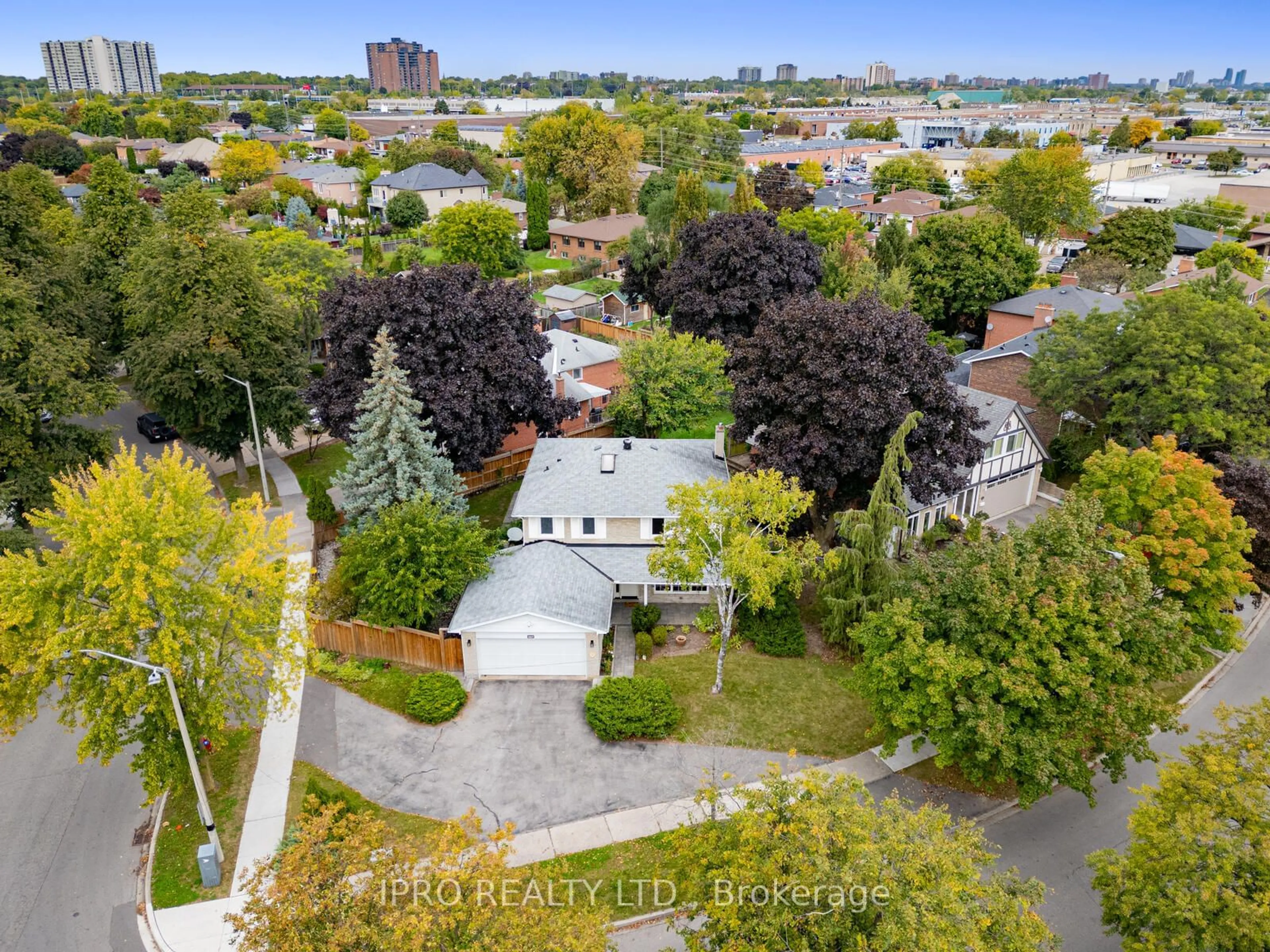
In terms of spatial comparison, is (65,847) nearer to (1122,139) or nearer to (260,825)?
(260,825)

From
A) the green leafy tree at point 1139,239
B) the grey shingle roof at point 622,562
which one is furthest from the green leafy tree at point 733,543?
the green leafy tree at point 1139,239

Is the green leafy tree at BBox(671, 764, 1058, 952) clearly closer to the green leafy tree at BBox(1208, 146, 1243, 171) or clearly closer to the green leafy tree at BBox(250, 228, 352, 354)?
the green leafy tree at BBox(250, 228, 352, 354)

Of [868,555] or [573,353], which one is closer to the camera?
[868,555]

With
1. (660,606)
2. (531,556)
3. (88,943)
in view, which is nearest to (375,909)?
(88,943)

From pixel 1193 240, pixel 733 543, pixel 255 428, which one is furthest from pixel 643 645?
pixel 1193 240

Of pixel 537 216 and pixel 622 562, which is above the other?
pixel 537 216


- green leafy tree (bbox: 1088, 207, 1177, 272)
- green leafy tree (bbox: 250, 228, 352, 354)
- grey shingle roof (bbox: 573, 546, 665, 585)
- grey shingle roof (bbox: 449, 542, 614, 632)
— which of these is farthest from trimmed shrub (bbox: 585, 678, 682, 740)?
green leafy tree (bbox: 1088, 207, 1177, 272)
